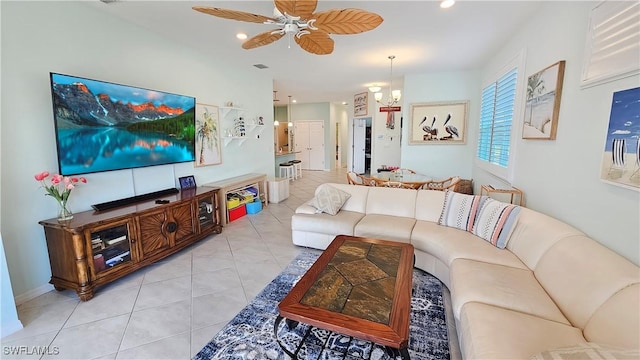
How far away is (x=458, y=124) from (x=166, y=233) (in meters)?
5.53

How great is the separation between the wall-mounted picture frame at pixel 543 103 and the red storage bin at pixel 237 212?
4372 mm

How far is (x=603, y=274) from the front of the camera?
1485 mm

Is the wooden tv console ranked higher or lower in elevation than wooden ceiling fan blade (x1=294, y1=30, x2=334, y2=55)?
lower

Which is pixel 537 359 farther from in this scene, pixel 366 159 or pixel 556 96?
pixel 366 159

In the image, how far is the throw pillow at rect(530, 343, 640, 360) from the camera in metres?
0.99

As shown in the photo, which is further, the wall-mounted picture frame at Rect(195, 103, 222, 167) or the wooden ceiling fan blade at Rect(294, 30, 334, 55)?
the wall-mounted picture frame at Rect(195, 103, 222, 167)

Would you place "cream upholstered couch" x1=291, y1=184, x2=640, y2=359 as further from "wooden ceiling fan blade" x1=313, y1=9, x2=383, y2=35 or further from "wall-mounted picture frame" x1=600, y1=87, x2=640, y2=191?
"wooden ceiling fan blade" x1=313, y1=9, x2=383, y2=35

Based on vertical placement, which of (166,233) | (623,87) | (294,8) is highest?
(294,8)

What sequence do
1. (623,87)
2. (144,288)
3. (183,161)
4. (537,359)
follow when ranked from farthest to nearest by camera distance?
1. (183,161)
2. (144,288)
3. (623,87)
4. (537,359)

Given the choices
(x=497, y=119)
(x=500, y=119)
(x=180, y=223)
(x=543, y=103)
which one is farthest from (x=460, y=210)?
(x=180, y=223)

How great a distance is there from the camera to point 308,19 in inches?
84.0

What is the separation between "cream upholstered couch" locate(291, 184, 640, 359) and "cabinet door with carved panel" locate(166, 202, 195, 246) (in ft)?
8.56

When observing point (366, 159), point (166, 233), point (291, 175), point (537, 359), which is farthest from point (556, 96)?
point (366, 159)

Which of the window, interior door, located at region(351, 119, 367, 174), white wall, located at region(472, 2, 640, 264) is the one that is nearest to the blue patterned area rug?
white wall, located at region(472, 2, 640, 264)
